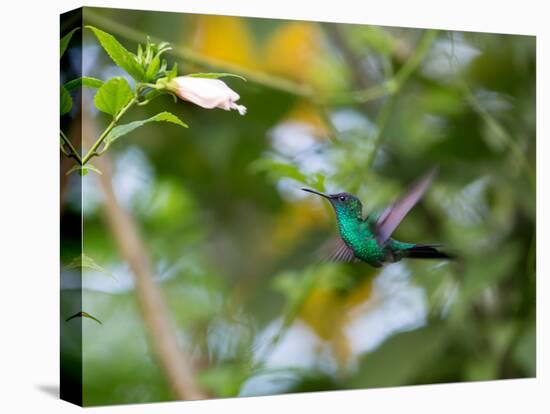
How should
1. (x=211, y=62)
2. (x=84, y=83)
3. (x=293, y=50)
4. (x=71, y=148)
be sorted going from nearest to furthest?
(x=84, y=83) < (x=71, y=148) < (x=211, y=62) < (x=293, y=50)

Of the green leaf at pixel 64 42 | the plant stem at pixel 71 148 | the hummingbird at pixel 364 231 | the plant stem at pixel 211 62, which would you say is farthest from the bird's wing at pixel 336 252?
the green leaf at pixel 64 42

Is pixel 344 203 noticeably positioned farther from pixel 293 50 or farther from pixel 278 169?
pixel 293 50

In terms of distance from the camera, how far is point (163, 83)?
2.23 m

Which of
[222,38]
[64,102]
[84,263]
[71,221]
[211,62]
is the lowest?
[84,263]

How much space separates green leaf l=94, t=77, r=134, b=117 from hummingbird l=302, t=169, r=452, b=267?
846 millimetres

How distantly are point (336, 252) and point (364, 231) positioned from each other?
115 mm

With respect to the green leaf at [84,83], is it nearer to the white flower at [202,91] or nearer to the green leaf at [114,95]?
the green leaf at [114,95]

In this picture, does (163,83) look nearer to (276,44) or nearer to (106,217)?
(106,217)

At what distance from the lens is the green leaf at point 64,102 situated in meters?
2.68

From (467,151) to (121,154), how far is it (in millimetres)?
1073

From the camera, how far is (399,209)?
311cm

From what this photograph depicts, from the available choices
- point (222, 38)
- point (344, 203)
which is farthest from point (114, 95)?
point (344, 203)

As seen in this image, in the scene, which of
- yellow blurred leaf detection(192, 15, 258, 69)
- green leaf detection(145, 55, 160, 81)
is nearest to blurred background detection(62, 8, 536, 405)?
yellow blurred leaf detection(192, 15, 258, 69)

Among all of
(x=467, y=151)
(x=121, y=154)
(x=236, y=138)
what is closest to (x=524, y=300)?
(x=467, y=151)
